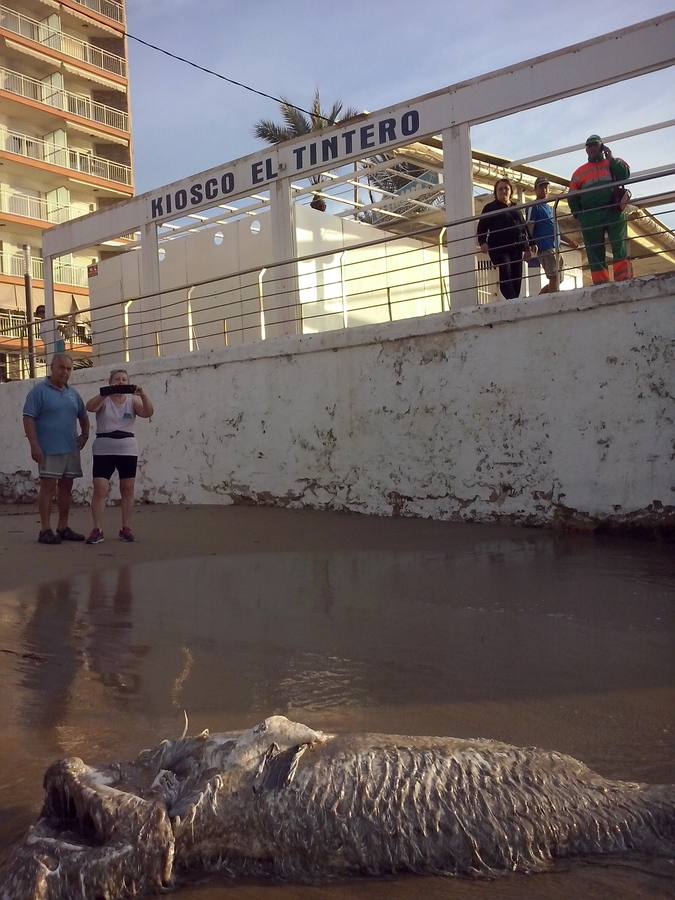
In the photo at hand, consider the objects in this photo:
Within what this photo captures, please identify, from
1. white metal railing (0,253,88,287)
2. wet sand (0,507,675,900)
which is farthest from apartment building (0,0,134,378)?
wet sand (0,507,675,900)

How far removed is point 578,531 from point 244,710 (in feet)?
15.3

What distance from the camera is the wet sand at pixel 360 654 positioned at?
261 cm

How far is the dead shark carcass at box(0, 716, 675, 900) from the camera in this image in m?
1.91

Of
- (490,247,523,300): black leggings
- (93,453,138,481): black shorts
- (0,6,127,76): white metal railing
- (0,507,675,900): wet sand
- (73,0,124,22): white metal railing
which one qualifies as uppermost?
(73,0,124,22): white metal railing

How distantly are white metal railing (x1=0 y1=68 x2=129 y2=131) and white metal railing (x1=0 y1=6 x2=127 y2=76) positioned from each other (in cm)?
160

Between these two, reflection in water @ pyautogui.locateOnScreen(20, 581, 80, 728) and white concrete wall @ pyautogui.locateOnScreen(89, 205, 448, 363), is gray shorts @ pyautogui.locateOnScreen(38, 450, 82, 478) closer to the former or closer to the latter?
reflection in water @ pyautogui.locateOnScreen(20, 581, 80, 728)

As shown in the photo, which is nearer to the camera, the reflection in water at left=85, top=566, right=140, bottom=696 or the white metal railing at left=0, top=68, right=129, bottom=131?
the reflection in water at left=85, top=566, right=140, bottom=696

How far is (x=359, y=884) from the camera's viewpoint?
1927mm

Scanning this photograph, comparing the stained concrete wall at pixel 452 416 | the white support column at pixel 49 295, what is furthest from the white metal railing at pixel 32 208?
the stained concrete wall at pixel 452 416

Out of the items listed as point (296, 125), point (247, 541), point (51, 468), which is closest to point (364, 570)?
point (247, 541)

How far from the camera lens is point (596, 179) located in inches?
321

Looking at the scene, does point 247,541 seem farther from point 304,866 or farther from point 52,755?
point 304,866

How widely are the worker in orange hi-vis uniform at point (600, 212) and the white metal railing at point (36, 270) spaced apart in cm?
2604

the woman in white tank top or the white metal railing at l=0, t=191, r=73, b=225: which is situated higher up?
the white metal railing at l=0, t=191, r=73, b=225
